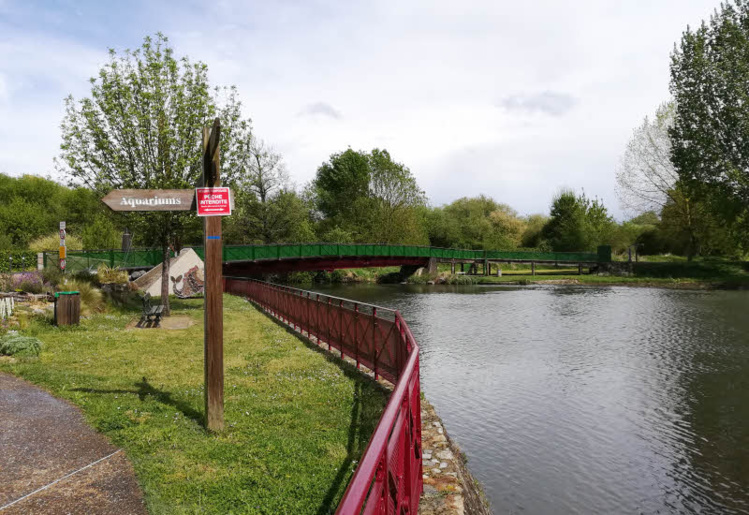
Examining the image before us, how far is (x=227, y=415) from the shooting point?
25.5 ft

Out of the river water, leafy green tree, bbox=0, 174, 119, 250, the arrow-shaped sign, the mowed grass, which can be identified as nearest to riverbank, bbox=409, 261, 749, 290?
the river water

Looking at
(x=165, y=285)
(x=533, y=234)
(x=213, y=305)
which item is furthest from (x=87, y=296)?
(x=533, y=234)

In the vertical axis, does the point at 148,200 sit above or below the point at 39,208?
below

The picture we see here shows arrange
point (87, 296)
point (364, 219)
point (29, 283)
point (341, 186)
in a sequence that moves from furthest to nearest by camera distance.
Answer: point (341, 186) < point (364, 219) < point (29, 283) < point (87, 296)

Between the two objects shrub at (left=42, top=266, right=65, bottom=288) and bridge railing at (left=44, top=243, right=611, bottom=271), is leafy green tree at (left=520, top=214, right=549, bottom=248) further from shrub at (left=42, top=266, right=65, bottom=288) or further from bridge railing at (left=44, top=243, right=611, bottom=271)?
shrub at (left=42, top=266, right=65, bottom=288)

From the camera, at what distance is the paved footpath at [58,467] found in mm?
5047

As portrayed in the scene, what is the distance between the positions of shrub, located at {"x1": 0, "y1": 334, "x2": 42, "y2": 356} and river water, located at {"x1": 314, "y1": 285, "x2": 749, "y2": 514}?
8.95 m

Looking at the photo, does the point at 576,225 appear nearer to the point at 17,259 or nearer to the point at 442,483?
the point at 17,259

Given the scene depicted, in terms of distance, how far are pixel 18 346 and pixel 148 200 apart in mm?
6445

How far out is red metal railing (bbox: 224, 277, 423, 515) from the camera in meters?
2.76

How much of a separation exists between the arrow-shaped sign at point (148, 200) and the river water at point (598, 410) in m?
6.27

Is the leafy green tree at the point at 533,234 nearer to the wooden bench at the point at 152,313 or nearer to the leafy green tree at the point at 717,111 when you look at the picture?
the leafy green tree at the point at 717,111

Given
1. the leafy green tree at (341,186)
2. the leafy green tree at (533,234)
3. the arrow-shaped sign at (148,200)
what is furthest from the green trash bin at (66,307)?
the leafy green tree at (533,234)

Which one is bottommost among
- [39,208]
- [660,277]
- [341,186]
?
[660,277]
